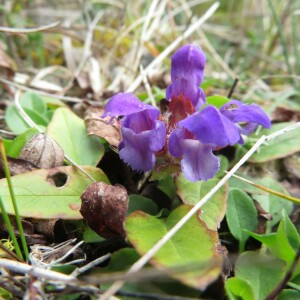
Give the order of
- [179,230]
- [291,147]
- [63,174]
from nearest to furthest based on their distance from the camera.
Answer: [179,230], [63,174], [291,147]

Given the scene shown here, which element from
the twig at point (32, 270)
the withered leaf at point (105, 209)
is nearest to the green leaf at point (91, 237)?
the withered leaf at point (105, 209)

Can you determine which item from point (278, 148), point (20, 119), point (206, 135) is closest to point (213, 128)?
point (206, 135)

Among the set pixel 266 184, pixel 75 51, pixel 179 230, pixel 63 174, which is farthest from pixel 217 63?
pixel 179 230

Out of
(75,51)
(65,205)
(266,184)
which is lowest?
(266,184)

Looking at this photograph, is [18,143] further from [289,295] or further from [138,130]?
[289,295]

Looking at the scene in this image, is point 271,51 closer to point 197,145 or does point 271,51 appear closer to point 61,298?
point 197,145

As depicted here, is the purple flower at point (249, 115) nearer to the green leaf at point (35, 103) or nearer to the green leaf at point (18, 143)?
the green leaf at point (18, 143)
